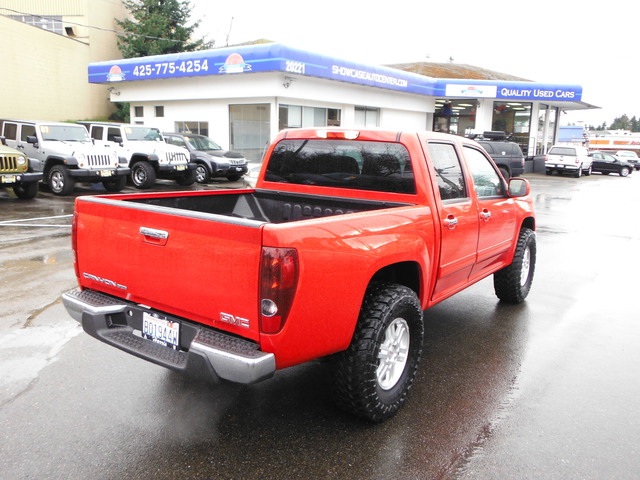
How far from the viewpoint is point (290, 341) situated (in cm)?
281

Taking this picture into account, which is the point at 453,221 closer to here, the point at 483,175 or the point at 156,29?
the point at 483,175

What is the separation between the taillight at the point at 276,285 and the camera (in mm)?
2672

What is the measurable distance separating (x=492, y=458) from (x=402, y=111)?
28949 millimetres

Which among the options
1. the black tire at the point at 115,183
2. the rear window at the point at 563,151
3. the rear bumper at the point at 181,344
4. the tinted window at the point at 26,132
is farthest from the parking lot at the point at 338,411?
the rear window at the point at 563,151

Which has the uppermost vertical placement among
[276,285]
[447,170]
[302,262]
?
[447,170]

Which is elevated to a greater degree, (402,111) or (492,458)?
(402,111)

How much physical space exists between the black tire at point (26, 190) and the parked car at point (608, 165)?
110 ft

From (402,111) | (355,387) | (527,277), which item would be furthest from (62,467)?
(402,111)

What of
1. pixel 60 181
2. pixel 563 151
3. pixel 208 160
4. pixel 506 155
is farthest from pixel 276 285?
pixel 563 151

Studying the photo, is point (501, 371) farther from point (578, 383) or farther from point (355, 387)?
point (355, 387)

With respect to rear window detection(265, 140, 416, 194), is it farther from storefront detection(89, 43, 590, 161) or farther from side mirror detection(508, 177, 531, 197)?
storefront detection(89, 43, 590, 161)

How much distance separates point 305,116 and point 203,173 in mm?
7682

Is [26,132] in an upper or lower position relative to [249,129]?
lower

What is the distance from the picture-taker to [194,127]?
2480 centimetres
